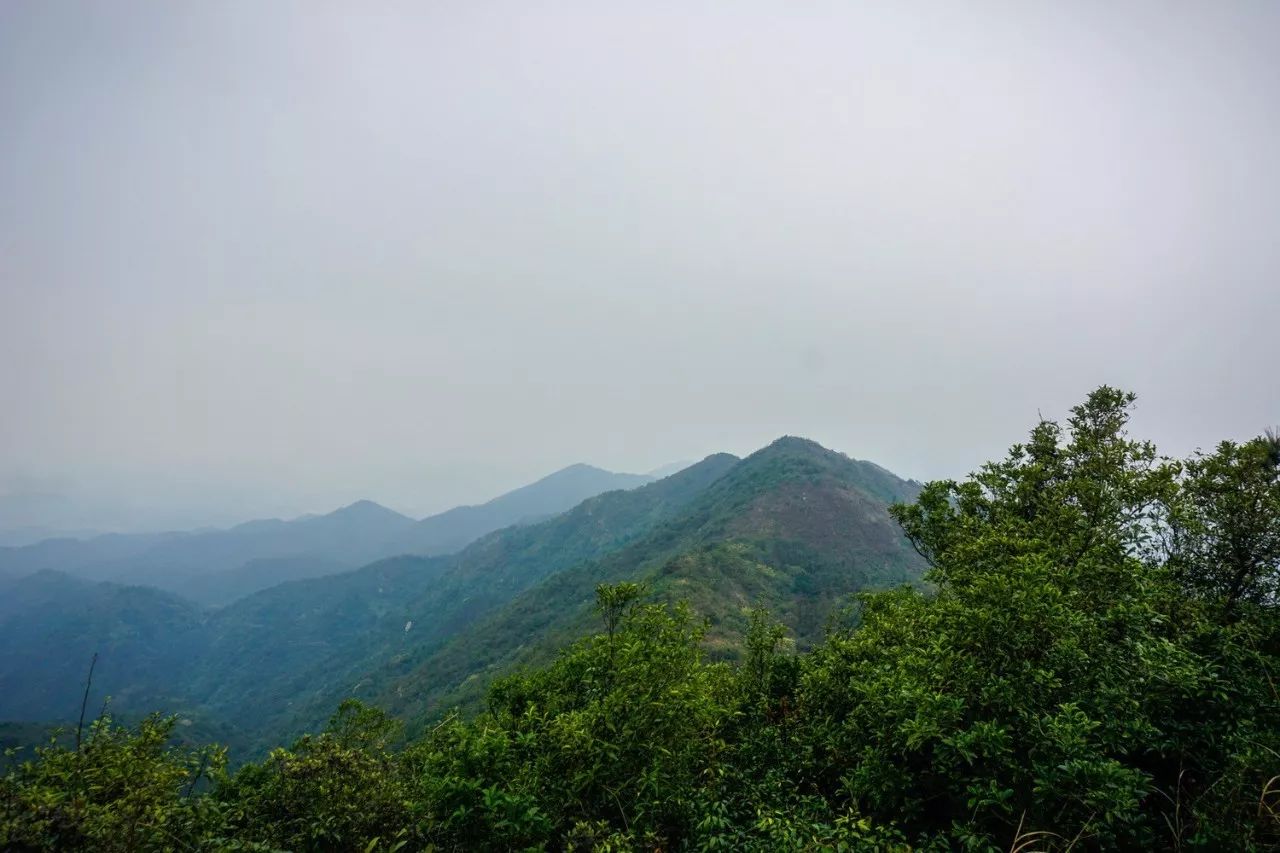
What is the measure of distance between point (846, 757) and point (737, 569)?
79.1 m

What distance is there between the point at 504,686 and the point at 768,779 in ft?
19.6

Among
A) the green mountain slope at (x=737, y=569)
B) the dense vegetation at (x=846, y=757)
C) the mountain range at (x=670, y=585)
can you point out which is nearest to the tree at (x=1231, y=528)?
the dense vegetation at (x=846, y=757)

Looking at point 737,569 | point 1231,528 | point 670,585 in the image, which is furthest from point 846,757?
point 737,569

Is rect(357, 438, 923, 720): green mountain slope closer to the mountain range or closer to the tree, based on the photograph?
the mountain range

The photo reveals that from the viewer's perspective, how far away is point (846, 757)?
35.3 ft

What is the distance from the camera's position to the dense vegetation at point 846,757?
7293mm

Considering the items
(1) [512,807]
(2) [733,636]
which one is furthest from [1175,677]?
(2) [733,636]

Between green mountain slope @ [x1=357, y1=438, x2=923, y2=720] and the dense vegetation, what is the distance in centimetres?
5199

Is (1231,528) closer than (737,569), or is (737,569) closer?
(1231,528)

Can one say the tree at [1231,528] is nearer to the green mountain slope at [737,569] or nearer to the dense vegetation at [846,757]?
the dense vegetation at [846,757]

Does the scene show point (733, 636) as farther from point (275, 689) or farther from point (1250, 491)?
point (275, 689)

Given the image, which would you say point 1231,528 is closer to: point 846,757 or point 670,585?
point 846,757

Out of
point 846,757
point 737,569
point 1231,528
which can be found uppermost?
point 1231,528

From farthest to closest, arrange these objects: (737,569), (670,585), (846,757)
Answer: (737,569)
(670,585)
(846,757)
